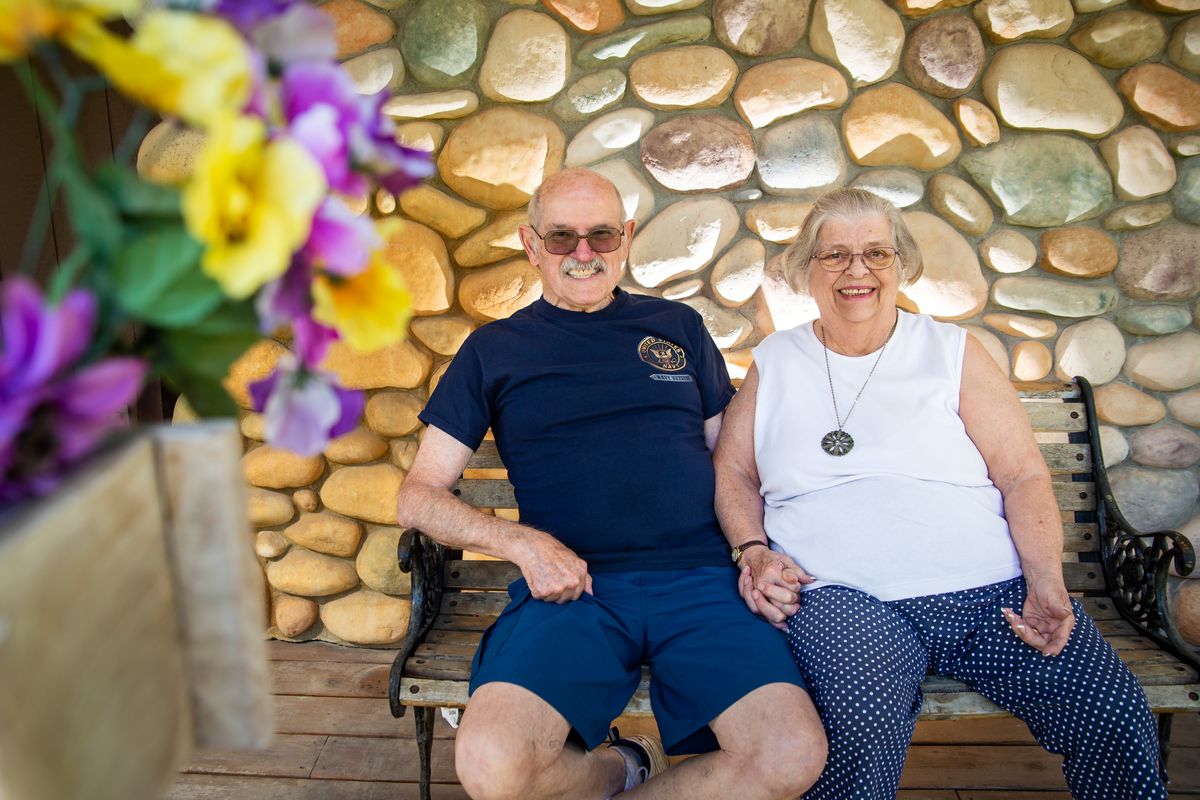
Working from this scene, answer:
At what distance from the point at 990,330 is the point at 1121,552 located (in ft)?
2.18

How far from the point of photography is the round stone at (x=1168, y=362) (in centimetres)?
236

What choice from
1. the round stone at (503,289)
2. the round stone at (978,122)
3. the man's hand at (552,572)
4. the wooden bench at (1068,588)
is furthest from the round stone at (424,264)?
the round stone at (978,122)

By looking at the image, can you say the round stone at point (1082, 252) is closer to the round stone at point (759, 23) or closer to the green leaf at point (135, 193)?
the round stone at point (759, 23)

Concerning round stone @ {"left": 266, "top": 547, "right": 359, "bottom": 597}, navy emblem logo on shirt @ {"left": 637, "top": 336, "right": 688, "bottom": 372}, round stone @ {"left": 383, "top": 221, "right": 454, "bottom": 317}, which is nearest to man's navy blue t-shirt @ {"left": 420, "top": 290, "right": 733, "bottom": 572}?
navy emblem logo on shirt @ {"left": 637, "top": 336, "right": 688, "bottom": 372}

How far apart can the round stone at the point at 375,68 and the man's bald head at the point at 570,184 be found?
2.07 feet

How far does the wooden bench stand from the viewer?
1.73 metres

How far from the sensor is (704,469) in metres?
1.95

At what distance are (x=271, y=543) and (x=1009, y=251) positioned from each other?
7.42ft

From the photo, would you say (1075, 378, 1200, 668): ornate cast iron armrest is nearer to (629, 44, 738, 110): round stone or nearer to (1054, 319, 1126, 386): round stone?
(1054, 319, 1126, 386): round stone

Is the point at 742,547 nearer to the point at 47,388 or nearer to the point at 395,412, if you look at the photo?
the point at 395,412

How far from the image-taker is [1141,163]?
7.59ft

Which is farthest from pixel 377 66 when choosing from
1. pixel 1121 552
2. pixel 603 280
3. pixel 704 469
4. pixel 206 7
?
pixel 1121 552

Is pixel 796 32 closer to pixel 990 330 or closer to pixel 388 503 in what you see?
pixel 990 330

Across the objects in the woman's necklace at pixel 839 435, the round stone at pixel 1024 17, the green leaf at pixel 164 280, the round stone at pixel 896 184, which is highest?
the round stone at pixel 1024 17
